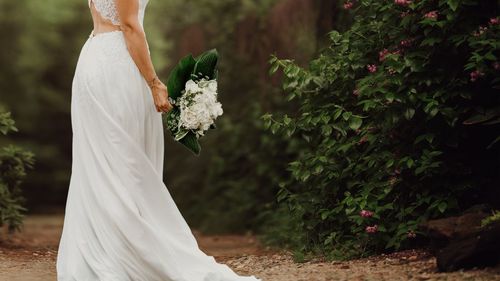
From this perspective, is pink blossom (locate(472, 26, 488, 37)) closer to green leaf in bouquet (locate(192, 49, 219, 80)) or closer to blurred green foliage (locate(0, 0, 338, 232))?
green leaf in bouquet (locate(192, 49, 219, 80))

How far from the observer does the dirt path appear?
6105mm

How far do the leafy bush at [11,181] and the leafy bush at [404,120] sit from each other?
9.85 feet

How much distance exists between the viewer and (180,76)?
5945 mm

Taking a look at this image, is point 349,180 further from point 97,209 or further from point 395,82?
point 97,209

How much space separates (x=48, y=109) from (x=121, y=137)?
14.9 metres

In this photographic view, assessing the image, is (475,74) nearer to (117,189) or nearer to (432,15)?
(432,15)

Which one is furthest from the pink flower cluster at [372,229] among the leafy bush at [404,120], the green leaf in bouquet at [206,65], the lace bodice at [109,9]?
the lace bodice at [109,9]

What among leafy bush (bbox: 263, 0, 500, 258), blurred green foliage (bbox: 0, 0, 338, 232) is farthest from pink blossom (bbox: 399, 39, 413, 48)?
blurred green foliage (bbox: 0, 0, 338, 232)

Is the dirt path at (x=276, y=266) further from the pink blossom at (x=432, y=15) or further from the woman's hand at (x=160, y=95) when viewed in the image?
the pink blossom at (x=432, y=15)

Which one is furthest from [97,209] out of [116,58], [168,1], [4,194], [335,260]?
[168,1]

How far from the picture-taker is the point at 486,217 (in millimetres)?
5961

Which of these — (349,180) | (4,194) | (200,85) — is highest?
(200,85)

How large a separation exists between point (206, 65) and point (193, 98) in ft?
0.84

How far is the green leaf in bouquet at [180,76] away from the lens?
5.92m
